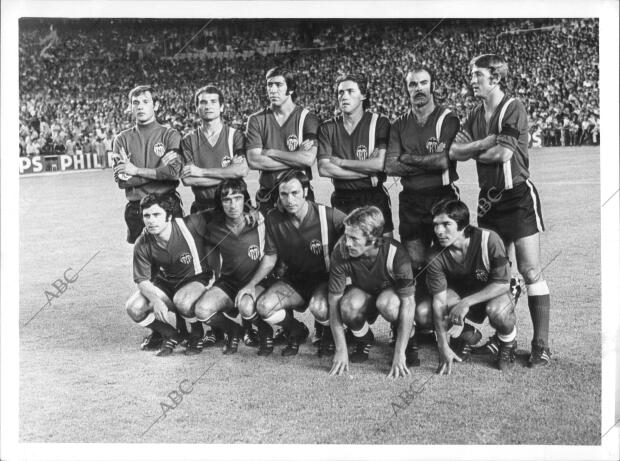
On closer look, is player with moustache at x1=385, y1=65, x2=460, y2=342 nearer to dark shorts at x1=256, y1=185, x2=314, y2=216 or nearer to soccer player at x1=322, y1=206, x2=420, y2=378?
soccer player at x1=322, y1=206, x2=420, y2=378

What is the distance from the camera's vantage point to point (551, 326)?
3.66 meters

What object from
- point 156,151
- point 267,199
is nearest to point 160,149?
point 156,151

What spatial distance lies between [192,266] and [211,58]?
1141mm

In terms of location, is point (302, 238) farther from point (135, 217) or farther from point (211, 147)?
point (135, 217)

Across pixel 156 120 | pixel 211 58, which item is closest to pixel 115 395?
pixel 156 120

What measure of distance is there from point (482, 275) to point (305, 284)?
94cm

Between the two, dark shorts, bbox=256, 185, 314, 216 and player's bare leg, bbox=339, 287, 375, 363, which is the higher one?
dark shorts, bbox=256, 185, 314, 216

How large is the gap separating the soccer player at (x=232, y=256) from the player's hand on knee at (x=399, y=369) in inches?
26.6

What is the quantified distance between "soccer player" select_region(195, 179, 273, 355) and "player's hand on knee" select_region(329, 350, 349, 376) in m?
0.38

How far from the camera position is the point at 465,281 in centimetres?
357

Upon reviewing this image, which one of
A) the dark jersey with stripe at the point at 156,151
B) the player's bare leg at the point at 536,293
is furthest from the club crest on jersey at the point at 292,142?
the player's bare leg at the point at 536,293

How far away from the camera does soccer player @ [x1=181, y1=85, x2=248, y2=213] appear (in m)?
3.70

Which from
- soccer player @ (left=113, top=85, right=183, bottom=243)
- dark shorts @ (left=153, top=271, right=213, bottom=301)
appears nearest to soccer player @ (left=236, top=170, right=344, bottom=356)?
dark shorts @ (left=153, top=271, right=213, bottom=301)

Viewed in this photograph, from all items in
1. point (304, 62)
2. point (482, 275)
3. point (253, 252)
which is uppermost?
point (304, 62)
